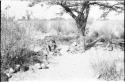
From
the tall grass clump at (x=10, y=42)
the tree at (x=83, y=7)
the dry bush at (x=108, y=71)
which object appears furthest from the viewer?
the tree at (x=83, y=7)

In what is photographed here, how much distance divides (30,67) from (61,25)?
6686 millimetres

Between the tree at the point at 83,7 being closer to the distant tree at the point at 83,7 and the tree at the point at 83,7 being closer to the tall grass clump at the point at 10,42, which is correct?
the distant tree at the point at 83,7

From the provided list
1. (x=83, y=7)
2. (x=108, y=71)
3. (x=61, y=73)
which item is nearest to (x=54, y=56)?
(x=61, y=73)

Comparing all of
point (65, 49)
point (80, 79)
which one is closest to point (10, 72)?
point (80, 79)

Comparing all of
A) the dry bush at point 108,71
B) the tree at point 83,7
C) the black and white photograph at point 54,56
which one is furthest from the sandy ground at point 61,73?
the tree at point 83,7

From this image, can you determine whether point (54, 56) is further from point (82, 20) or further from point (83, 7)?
point (83, 7)

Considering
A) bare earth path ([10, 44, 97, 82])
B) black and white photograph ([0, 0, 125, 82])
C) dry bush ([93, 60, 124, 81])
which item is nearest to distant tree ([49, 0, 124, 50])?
black and white photograph ([0, 0, 125, 82])

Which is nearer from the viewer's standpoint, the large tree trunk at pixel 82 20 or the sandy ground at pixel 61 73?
the sandy ground at pixel 61 73

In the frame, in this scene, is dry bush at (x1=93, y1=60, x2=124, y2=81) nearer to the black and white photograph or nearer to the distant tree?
the black and white photograph

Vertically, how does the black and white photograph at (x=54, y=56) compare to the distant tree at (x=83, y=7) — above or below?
below

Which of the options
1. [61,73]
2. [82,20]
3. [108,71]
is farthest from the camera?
[82,20]

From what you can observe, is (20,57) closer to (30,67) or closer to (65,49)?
(30,67)

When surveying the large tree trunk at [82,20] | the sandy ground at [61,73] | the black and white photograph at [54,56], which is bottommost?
the sandy ground at [61,73]

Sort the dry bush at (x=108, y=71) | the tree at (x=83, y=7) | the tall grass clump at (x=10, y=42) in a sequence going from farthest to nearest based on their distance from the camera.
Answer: the tree at (x=83, y=7) < the tall grass clump at (x=10, y=42) < the dry bush at (x=108, y=71)
